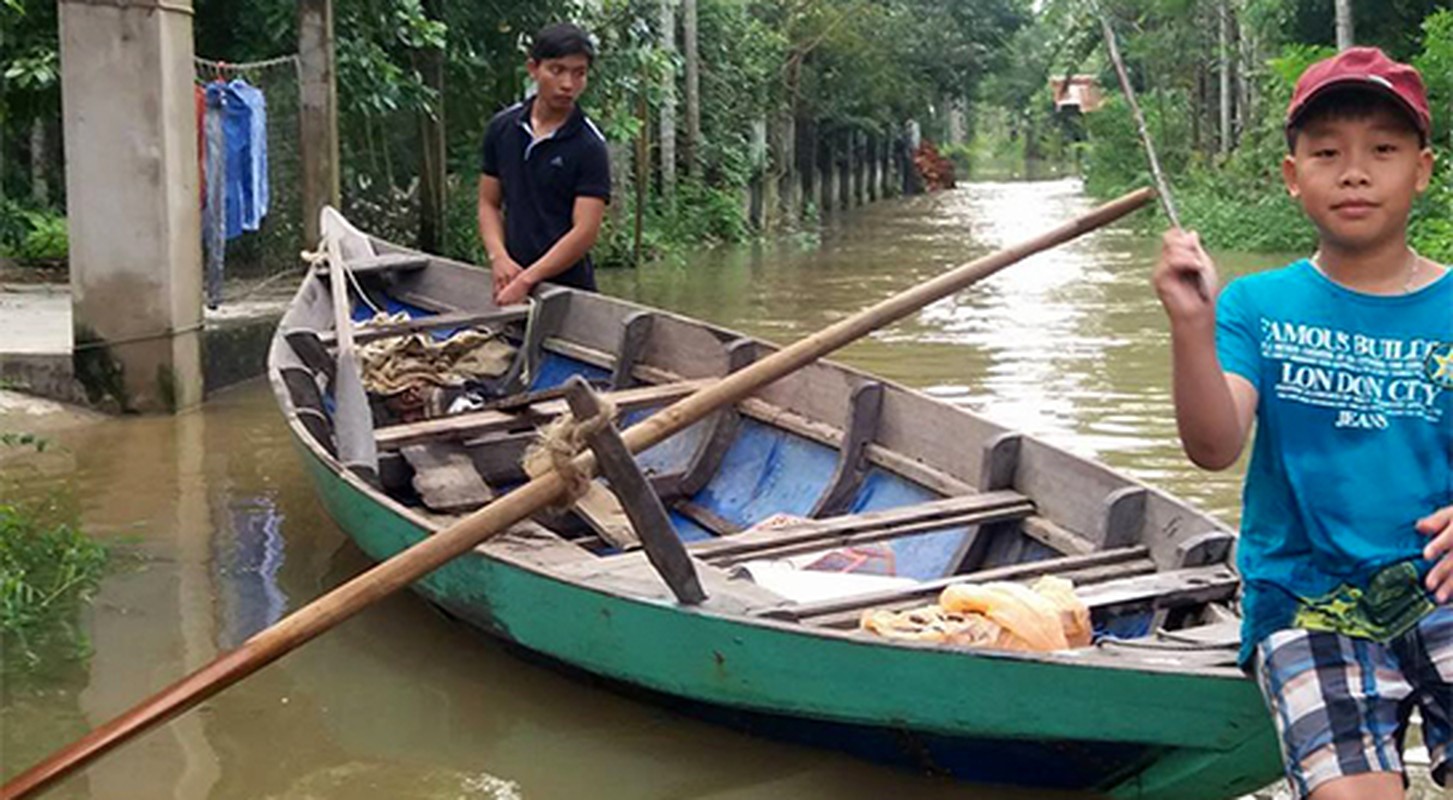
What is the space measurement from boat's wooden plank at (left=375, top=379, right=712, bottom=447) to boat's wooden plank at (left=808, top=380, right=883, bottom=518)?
0.74 metres

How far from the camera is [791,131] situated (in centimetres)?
2561

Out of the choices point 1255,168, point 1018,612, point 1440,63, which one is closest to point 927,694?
point 1018,612

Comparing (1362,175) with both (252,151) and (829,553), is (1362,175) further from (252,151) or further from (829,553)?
(252,151)

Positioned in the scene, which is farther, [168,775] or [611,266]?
[611,266]

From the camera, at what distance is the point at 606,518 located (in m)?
5.30

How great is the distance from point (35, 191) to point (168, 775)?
476 inches

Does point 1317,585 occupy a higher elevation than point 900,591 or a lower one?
higher

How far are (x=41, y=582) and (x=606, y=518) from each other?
186 centimetres

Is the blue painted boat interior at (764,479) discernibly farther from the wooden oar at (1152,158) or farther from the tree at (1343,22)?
the tree at (1343,22)

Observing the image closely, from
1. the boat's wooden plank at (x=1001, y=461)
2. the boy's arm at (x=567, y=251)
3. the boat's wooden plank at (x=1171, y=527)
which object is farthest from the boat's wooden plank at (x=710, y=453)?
the boat's wooden plank at (x=1171, y=527)

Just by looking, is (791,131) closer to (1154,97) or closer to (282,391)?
(1154,97)

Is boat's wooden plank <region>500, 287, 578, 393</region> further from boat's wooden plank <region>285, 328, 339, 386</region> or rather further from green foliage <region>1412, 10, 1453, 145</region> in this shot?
green foliage <region>1412, 10, 1453, 145</region>

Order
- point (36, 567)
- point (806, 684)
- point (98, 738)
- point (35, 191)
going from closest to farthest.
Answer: point (98, 738) → point (806, 684) → point (36, 567) → point (35, 191)

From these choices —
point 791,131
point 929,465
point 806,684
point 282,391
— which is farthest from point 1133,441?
point 791,131
